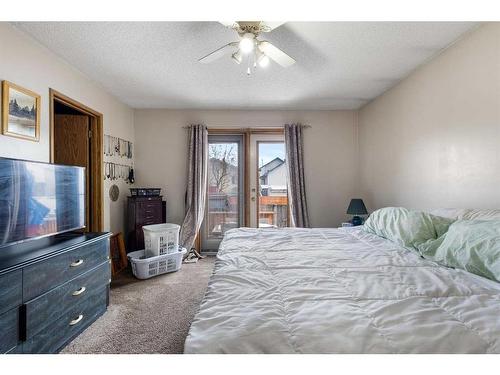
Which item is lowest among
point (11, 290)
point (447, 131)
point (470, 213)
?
point (11, 290)

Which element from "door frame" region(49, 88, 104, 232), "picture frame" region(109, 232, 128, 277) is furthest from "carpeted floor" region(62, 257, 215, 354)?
"door frame" region(49, 88, 104, 232)

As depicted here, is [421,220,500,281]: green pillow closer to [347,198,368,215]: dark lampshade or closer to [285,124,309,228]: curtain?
[347,198,368,215]: dark lampshade

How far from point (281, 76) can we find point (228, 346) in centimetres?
279

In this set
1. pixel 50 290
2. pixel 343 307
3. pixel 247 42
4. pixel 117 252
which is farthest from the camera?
pixel 117 252

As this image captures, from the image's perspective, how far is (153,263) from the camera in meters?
3.17

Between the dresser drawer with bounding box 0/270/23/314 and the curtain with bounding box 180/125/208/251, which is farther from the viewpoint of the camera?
the curtain with bounding box 180/125/208/251

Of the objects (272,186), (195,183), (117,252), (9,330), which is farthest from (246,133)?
(9,330)

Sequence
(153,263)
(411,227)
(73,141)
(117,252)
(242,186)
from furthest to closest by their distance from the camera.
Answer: (242,186) < (117,252) < (153,263) < (73,141) < (411,227)

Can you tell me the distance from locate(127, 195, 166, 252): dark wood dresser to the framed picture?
5.23 ft

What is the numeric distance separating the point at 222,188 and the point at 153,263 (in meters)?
1.67

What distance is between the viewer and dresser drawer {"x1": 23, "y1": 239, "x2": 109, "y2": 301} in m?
1.51

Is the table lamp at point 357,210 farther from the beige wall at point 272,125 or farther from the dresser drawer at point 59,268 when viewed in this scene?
the dresser drawer at point 59,268

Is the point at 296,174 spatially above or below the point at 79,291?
above

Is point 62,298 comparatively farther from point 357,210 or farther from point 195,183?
point 357,210
